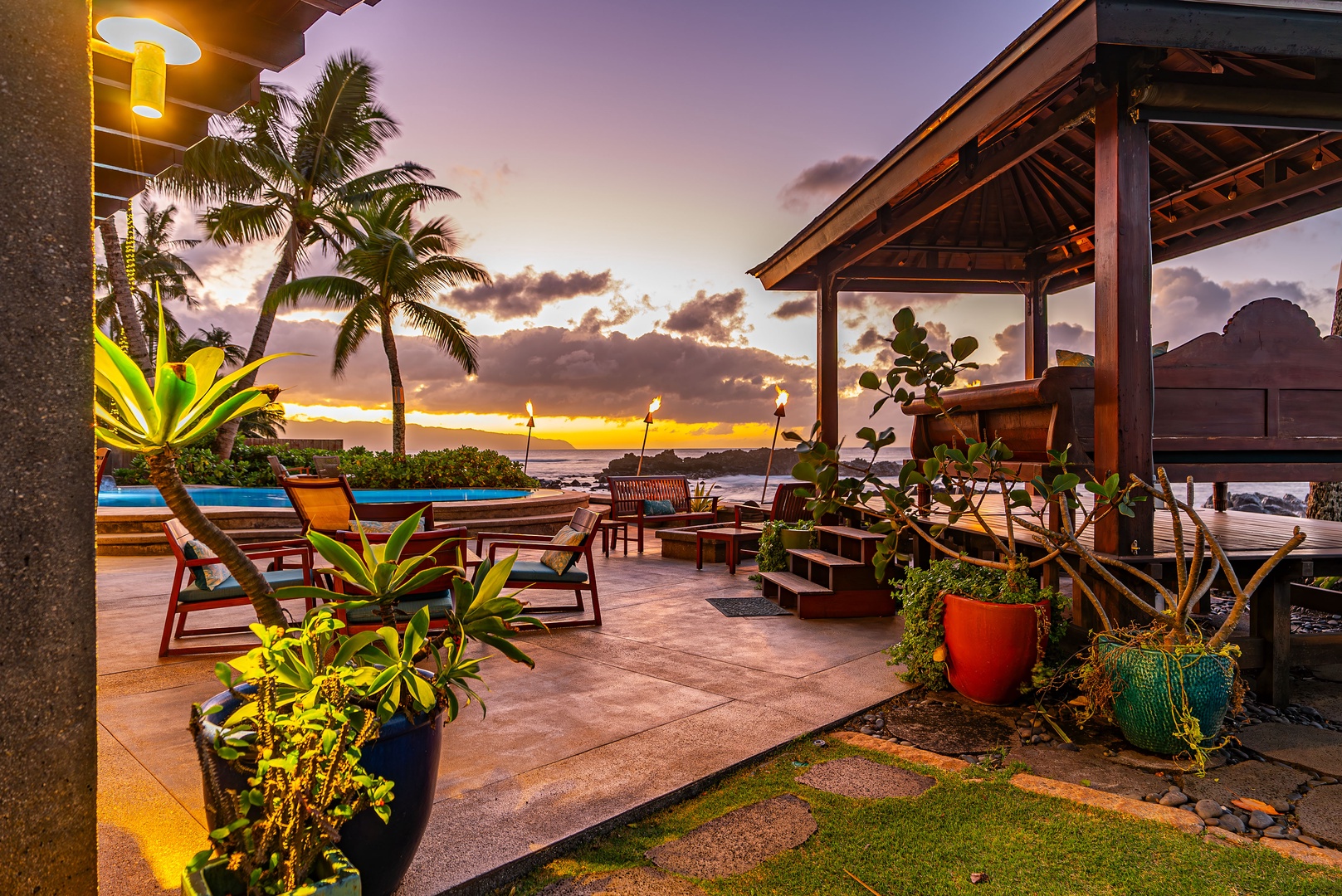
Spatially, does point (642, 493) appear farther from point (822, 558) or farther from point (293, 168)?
point (293, 168)

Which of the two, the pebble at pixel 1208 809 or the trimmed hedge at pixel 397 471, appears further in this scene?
the trimmed hedge at pixel 397 471

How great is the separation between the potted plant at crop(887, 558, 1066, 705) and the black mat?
5.43 feet

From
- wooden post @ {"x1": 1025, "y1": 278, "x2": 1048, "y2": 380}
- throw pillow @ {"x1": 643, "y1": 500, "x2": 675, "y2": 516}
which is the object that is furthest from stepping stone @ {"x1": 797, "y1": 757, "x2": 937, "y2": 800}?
wooden post @ {"x1": 1025, "y1": 278, "x2": 1048, "y2": 380}

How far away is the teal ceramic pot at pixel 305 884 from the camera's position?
133 cm

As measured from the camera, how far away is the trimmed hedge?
1204 centimetres

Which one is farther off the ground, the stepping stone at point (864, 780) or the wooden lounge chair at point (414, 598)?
the wooden lounge chair at point (414, 598)

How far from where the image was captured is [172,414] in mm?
1421

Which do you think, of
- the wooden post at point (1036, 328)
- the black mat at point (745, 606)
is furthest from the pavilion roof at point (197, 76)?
the wooden post at point (1036, 328)

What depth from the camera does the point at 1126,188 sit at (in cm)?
336

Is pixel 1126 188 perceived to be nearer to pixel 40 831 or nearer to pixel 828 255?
pixel 828 255

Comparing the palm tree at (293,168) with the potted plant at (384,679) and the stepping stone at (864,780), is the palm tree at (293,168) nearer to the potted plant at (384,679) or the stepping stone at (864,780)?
the potted plant at (384,679)

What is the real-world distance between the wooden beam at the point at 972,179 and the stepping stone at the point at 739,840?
379 cm

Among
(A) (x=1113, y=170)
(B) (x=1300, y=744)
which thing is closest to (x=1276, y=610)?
(B) (x=1300, y=744)

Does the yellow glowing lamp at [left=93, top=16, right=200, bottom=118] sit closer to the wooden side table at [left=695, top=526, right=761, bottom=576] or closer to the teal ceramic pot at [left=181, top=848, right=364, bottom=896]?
the teal ceramic pot at [left=181, top=848, right=364, bottom=896]
